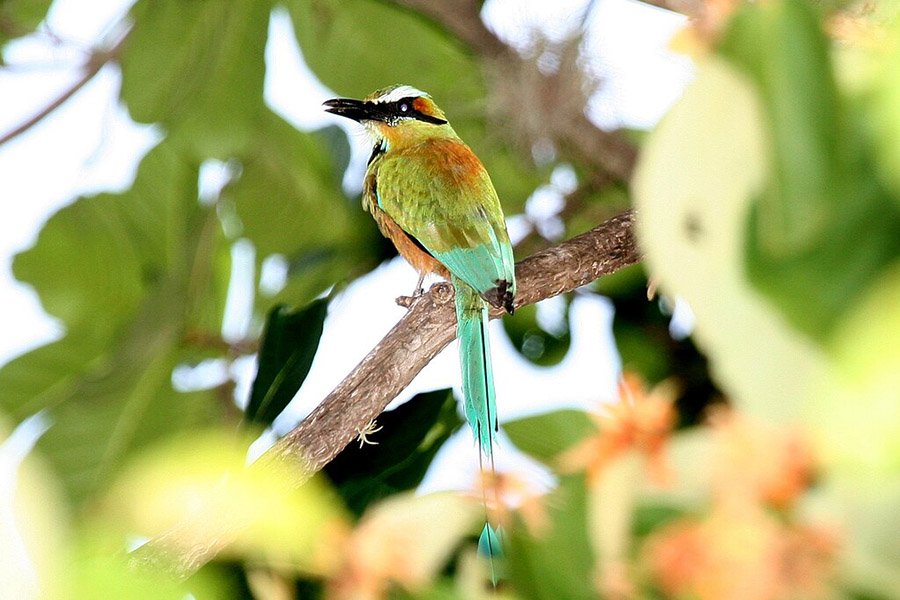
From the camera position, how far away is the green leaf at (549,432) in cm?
58

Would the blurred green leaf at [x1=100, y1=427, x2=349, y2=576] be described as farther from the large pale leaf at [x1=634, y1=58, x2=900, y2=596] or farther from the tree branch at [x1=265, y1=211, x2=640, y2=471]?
the tree branch at [x1=265, y1=211, x2=640, y2=471]

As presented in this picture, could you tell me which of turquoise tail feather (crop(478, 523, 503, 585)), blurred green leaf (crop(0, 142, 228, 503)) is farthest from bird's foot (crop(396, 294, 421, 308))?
turquoise tail feather (crop(478, 523, 503, 585))

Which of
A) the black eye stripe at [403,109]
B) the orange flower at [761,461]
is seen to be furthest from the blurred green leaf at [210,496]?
the black eye stripe at [403,109]

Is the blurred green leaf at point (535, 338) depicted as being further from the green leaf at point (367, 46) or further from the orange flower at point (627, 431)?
the orange flower at point (627, 431)

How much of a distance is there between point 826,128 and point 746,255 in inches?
1.8

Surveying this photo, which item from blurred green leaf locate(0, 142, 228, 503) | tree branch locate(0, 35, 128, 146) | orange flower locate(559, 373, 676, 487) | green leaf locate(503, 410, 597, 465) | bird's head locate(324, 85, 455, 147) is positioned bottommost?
blurred green leaf locate(0, 142, 228, 503)

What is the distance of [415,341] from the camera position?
3.81 feet

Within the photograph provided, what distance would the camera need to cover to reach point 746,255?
0.32 meters

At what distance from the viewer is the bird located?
1.25 metres

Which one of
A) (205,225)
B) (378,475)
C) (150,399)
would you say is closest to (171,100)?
(205,225)

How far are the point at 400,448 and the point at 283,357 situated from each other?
0.14 m

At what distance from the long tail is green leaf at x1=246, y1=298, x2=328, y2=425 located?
21cm

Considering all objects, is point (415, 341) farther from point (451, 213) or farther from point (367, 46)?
point (367, 46)

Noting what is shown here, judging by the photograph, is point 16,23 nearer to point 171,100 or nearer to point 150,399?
point 171,100
